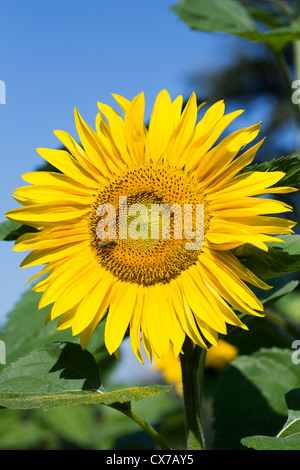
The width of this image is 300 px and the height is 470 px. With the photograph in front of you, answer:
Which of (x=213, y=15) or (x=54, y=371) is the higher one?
(x=213, y=15)

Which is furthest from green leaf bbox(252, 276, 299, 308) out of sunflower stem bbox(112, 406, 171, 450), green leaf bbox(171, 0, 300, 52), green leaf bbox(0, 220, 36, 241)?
green leaf bbox(171, 0, 300, 52)

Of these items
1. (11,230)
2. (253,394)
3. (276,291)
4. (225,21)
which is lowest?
(253,394)

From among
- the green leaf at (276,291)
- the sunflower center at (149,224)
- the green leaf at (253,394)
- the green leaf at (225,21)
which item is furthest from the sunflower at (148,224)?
the green leaf at (225,21)

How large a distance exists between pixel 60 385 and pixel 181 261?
276 millimetres

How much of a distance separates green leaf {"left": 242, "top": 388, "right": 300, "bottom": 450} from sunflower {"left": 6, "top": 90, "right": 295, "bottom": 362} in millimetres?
163

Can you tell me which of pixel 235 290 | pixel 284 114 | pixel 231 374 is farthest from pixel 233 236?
pixel 284 114

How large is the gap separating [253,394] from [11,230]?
702mm

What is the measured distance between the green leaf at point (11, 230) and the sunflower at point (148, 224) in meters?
0.03

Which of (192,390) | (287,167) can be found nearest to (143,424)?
(192,390)

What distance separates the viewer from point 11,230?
1.09m

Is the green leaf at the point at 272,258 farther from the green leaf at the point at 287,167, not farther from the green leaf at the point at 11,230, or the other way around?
the green leaf at the point at 11,230

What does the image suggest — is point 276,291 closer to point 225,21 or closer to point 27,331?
point 27,331

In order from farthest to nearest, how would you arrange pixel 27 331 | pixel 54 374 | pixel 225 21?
pixel 225 21 < pixel 27 331 < pixel 54 374

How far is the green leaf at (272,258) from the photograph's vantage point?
901 millimetres
